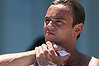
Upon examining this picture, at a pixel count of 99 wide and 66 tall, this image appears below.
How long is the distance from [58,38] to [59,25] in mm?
62

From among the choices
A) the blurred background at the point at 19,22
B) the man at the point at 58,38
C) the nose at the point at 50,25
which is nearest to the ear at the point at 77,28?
the man at the point at 58,38

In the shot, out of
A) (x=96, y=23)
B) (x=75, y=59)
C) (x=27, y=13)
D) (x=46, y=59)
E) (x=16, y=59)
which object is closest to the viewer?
(x=46, y=59)

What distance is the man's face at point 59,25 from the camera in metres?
1.74

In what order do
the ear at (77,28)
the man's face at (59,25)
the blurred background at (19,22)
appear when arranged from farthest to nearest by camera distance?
the blurred background at (19,22) < the ear at (77,28) < the man's face at (59,25)

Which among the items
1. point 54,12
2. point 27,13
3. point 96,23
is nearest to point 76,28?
point 54,12

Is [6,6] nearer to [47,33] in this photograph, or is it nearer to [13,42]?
[13,42]

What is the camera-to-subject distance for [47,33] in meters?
1.73

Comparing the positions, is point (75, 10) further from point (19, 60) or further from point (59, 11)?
point (19, 60)

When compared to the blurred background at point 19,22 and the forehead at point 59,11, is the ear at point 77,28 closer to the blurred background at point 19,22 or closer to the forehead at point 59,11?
the forehead at point 59,11

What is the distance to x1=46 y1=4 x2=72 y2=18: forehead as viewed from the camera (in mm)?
1760

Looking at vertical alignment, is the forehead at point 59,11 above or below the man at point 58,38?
above

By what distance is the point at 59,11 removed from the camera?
1.77 metres

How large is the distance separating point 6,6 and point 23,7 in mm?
196

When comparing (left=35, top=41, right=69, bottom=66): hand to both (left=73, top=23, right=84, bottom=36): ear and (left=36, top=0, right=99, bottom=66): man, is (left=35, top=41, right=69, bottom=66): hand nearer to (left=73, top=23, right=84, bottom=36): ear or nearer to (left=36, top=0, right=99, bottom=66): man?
(left=36, top=0, right=99, bottom=66): man
